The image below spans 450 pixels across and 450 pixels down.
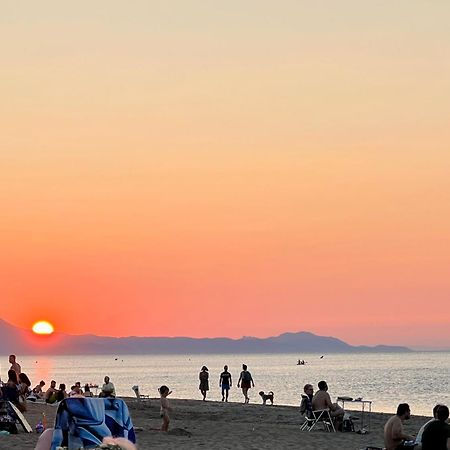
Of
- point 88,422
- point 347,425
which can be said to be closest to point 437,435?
point 88,422

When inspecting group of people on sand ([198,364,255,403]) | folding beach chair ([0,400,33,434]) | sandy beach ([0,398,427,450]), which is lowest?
sandy beach ([0,398,427,450])

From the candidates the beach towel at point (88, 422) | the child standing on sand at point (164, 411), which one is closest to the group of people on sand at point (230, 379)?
the child standing on sand at point (164, 411)

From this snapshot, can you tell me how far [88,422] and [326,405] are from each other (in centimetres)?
991

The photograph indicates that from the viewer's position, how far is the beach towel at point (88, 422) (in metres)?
12.1

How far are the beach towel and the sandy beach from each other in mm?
4193

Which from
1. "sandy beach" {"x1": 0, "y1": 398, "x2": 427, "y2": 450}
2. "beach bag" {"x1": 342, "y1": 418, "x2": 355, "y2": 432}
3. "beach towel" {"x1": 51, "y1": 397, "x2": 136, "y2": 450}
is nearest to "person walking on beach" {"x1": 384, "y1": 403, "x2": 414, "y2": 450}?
"beach towel" {"x1": 51, "y1": 397, "x2": 136, "y2": 450}

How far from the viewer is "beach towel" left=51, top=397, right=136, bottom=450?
39.6 feet

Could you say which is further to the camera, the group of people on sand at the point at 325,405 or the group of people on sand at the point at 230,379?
the group of people on sand at the point at 230,379

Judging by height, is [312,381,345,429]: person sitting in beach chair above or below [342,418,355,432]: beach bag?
above

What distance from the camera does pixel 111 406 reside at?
41.3ft

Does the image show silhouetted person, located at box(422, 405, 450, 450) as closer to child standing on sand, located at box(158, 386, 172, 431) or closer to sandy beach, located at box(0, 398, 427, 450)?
sandy beach, located at box(0, 398, 427, 450)

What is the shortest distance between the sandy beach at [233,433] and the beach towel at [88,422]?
4.19m

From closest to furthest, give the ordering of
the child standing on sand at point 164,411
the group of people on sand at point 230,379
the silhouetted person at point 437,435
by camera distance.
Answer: the silhouetted person at point 437,435 → the child standing on sand at point 164,411 → the group of people on sand at point 230,379

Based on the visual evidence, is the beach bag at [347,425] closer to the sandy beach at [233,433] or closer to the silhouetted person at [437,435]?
the sandy beach at [233,433]
